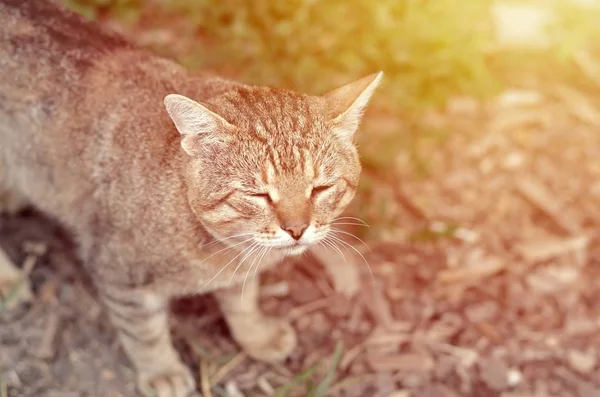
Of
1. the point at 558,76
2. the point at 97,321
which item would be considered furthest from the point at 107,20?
the point at 558,76

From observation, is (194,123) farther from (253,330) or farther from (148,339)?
(253,330)

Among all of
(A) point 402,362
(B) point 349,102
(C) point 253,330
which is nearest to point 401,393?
(A) point 402,362

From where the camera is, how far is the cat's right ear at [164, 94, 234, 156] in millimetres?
2254

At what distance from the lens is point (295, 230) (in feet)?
7.75

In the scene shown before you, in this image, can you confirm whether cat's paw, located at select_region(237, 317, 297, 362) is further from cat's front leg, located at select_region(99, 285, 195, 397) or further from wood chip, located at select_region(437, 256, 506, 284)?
wood chip, located at select_region(437, 256, 506, 284)

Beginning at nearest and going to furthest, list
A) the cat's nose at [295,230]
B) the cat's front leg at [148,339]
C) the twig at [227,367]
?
the cat's nose at [295,230] < the cat's front leg at [148,339] < the twig at [227,367]

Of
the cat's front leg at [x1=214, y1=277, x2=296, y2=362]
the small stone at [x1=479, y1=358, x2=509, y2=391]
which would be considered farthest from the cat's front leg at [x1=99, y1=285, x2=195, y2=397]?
the small stone at [x1=479, y1=358, x2=509, y2=391]

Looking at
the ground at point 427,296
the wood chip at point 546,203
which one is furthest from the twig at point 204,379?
the wood chip at point 546,203

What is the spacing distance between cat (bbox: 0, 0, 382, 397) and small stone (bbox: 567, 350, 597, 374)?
1.39 m

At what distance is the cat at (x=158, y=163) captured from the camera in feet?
7.81

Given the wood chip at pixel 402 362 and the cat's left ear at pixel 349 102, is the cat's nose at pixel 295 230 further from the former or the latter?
the wood chip at pixel 402 362

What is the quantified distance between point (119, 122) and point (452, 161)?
2.05 m

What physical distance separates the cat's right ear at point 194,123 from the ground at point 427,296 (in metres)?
1.16

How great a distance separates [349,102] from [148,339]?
1251mm
